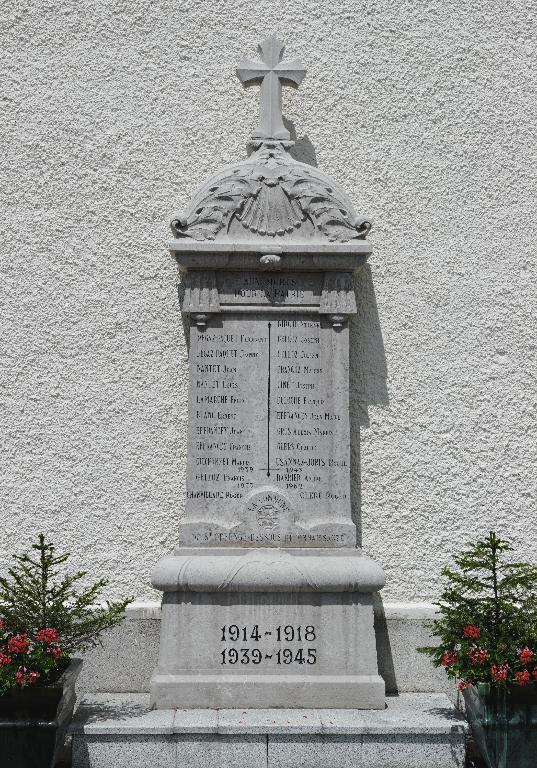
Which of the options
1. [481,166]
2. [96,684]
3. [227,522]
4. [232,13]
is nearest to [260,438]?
[227,522]

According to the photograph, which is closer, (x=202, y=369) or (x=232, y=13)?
(x=202, y=369)

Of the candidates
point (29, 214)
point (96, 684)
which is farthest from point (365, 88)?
point (96, 684)

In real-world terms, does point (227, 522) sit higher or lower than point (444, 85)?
lower

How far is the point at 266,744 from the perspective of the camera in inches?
193

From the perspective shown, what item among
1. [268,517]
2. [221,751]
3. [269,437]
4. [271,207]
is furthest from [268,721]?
[271,207]

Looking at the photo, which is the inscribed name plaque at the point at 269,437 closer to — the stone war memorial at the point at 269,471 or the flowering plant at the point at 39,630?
the stone war memorial at the point at 269,471

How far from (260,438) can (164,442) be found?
2.04ft

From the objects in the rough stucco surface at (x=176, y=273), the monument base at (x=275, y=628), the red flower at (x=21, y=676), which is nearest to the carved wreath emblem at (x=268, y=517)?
the monument base at (x=275, y=628)

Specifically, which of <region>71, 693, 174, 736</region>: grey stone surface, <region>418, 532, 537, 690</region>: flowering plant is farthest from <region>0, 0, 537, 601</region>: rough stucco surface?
<region>418, 532, 537, 690</region>: flowering plant

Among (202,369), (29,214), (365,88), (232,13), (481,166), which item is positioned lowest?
(202,369)

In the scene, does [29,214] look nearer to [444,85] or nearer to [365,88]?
[365,88]

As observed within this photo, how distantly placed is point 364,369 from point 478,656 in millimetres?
1898

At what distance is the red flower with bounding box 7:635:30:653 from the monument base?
2.92 feet

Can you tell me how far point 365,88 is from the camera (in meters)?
6.12
